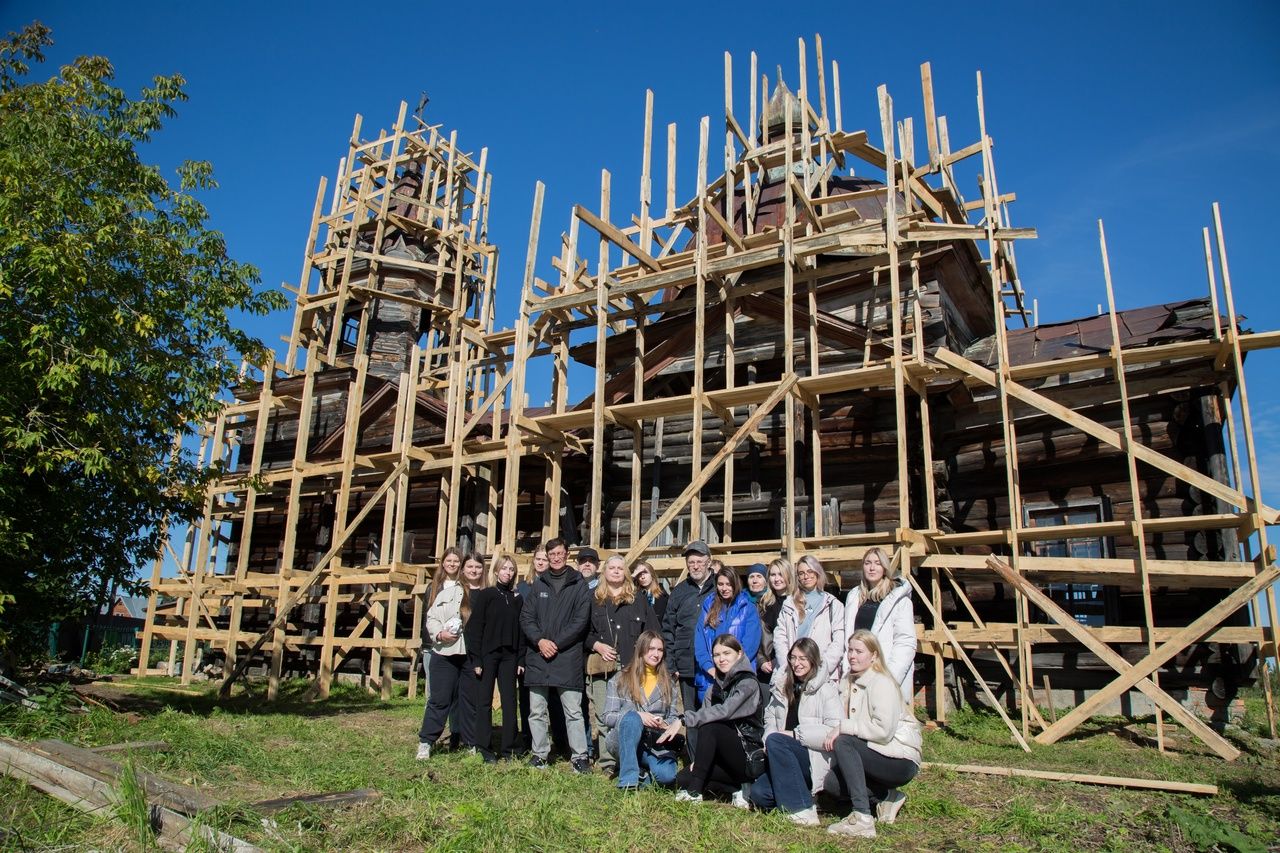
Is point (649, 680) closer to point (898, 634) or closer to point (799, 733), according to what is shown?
point (799, 733)

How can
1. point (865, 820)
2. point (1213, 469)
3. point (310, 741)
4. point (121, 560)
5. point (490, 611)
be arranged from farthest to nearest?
point (1213, 469) → point (121, 560) → point (310, 741) → point (490, 611) → point (865, 820)

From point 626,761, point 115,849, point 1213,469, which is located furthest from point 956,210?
point 115,849

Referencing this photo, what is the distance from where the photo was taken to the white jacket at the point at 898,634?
19.9 ft

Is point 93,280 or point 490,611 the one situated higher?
point 93,280

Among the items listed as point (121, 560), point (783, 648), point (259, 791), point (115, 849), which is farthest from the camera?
point (121, 560)

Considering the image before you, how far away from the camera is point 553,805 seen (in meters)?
5.48

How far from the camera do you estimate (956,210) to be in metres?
16.1

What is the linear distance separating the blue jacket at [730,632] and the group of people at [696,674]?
11mm

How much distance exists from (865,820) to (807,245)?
8.51m

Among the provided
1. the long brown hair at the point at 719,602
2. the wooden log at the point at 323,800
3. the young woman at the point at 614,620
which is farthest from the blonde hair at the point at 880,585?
the wooden log at the point at 323,800

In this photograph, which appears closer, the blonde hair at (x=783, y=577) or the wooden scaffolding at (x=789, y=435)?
the blonde hair at (x=783, y=577)

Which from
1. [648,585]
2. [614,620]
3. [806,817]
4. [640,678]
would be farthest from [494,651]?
[806,817]

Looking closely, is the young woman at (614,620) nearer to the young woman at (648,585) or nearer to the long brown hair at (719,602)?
the young woman at (648,585)

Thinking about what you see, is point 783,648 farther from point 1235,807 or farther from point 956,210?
point 956,210
